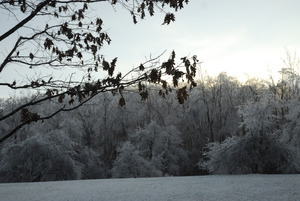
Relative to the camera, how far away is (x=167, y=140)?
2630 centimetres

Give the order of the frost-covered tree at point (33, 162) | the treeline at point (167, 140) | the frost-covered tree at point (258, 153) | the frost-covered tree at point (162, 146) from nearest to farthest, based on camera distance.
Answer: the frost-covered tree at point (258, 153) → the treeline at point (167, 140) → the frost-covered tree at point (33, 162) → the frost-covered tree at point (162, 146)

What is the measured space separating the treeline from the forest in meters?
0.04

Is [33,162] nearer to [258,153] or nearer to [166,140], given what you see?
[166,140]

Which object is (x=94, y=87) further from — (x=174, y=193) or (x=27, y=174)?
(x=27, y=174)

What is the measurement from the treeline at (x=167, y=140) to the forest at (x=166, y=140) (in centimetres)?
4

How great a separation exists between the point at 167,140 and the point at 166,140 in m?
0.14

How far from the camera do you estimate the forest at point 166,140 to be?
1302cm

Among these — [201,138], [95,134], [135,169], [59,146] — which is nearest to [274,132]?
[135,169]

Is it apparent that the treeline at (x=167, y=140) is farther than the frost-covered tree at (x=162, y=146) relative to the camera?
No

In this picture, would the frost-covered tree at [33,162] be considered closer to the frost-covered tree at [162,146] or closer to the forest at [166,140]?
the forest at [166,140]

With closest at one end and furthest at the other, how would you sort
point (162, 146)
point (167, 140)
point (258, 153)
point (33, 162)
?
point (258, 153) < point (33, 162) < point (162, 146) < point (167, 140)

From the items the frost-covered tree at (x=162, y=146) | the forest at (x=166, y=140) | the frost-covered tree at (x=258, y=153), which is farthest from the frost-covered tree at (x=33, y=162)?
the frost-covered tree at (x=258, y=153)

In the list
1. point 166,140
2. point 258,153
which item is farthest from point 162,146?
point 258,153

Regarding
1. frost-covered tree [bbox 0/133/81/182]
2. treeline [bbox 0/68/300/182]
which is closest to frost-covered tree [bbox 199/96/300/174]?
treeline [bbox 0/68/300/182]
